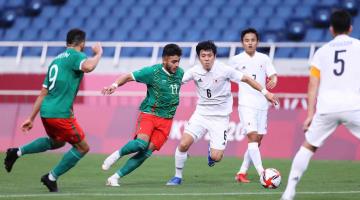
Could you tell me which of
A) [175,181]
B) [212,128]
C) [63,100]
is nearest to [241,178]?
[212,128]

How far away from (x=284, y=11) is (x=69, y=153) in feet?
49.5

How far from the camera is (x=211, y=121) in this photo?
1489 centimetres

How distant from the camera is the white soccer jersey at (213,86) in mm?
14500

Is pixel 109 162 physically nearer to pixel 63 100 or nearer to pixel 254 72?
pixel 63 100

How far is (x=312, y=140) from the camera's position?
1096cm

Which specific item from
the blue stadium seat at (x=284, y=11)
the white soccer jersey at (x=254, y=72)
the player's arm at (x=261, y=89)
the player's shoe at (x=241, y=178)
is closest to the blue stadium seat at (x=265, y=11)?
the blue stadium seat at (x=284, y=11)

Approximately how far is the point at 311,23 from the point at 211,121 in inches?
485

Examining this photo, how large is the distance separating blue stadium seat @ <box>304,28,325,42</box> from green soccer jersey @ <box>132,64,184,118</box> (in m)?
12.1

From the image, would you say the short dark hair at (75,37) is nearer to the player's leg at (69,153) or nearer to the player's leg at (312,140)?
the player's leg at (69,153)

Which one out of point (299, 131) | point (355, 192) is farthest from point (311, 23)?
point (355, 192)

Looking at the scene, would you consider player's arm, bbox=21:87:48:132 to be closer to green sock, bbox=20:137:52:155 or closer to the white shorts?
green sock, bbox=20:137:52:155

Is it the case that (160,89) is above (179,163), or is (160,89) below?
above

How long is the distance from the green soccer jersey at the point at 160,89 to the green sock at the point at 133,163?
66 cm

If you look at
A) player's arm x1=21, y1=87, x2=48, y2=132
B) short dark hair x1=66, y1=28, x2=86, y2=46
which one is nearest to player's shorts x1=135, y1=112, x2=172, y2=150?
player's arm x1=21, y1=87, x2=48, y2=132
